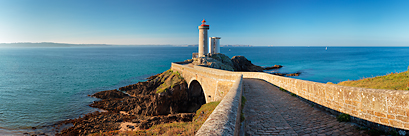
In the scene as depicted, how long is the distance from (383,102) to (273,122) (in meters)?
2.85

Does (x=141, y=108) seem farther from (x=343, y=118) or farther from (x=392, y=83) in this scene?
(x=392, y=83)

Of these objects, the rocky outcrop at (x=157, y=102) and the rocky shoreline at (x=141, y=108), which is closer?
the rocky shoreline at (x=141, y=108)

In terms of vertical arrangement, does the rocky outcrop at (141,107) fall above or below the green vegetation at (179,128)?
below

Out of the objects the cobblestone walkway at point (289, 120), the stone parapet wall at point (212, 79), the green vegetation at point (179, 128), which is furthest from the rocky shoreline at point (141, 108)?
the cobblestone walkway at point (289, 120)

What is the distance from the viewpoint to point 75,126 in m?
19.0

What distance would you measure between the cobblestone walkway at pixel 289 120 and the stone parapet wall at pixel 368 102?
46cm

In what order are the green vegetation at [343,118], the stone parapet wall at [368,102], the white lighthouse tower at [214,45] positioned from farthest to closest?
the white lighthouse tower at [214,45]
the green vegetation at [343,118]
the stone parapet wall at [368,102]

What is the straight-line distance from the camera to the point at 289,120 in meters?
6.68

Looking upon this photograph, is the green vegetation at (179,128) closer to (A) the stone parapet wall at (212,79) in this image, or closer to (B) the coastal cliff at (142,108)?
(B) the coastal cliff at (142,108)

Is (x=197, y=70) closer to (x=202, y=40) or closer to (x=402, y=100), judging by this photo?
(x=202, y=40)

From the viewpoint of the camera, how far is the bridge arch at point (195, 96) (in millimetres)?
28141

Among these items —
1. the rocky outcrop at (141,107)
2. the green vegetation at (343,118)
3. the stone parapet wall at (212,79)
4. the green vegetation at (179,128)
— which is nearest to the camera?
the green vegetation at (343,118)

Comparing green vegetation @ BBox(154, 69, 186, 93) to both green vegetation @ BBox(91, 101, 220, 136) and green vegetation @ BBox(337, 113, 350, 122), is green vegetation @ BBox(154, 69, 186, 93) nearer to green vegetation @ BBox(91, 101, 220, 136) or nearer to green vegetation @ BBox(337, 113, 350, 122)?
green vegetation @ BBox(91, 101, 220, 136)

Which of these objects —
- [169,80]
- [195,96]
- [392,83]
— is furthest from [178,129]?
[169,80]
